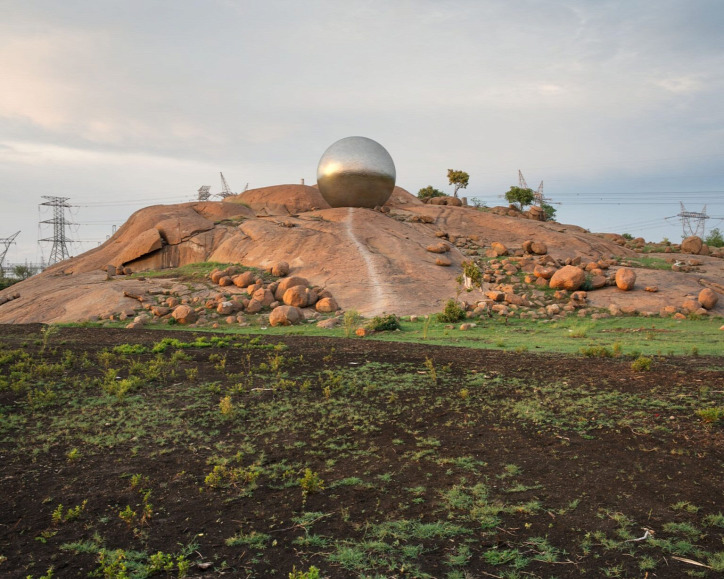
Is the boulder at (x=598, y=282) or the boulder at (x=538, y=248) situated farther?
the boulder at (x=538, y=248)

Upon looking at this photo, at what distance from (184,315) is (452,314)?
32.1 ft

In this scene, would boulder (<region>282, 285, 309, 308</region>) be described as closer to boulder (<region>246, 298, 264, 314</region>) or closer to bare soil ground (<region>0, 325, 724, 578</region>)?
boulder (<region>246, 298, 264, 314</region>)

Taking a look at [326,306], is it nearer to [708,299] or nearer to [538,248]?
[538,248]

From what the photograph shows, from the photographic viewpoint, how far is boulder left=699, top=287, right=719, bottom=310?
20547 millimetres

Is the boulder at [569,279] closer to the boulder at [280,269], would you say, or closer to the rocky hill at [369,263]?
the rocky hill at [369,263]

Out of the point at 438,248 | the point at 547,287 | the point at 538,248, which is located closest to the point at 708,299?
the point at 547,287

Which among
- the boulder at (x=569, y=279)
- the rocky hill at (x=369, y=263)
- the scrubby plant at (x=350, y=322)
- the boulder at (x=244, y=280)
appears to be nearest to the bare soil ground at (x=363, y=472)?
the scrubby plant at (x=350, y=322)

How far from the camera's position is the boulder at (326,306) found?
69.7 ft

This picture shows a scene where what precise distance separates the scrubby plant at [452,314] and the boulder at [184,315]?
912 centimetres

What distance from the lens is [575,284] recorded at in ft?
75.0

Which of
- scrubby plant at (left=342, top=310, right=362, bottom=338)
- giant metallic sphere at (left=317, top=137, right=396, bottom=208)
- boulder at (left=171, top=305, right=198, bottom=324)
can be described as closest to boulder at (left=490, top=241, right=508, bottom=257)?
giant metallic sphere at (left=317, top=137, right=396, bottom=208)

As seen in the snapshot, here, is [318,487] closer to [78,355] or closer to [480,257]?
[78,355]

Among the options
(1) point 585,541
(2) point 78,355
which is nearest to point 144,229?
(2) point 78,355

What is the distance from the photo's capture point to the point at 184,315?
20.2 metres
